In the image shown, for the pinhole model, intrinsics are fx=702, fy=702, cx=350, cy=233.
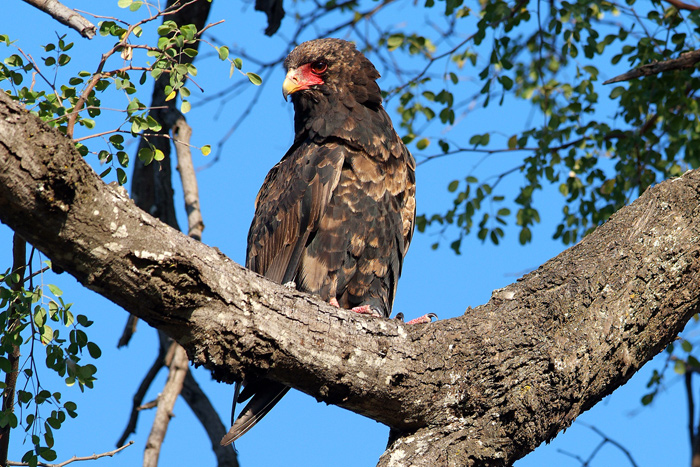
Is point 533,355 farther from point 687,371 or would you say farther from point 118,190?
point 687,371

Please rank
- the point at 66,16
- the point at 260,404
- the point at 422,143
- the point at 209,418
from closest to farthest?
1. the point at 66,16
2. the point at 260,404
3. the point at 209,418
4. the point at 422,143

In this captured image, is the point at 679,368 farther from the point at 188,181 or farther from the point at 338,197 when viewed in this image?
the point at 188,181

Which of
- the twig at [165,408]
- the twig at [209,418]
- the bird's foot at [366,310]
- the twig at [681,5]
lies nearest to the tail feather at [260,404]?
the bird's foot at [366,310]

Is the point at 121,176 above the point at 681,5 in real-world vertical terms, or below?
below

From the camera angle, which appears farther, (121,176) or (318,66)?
(318,66)

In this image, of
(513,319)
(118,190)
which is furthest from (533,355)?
(118,190)

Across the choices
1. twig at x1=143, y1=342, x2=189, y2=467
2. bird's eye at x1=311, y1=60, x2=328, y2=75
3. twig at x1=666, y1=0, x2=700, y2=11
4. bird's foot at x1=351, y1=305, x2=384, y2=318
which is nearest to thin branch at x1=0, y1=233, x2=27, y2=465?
twig at x1=143, y1=342, x2=189, y2=467

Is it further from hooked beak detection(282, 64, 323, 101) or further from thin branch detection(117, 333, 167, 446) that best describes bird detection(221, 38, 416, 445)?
thin branch detection(117, 333, 167, 446)

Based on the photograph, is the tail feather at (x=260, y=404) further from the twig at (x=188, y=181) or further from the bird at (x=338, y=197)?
the twig at (x=188, y=181)

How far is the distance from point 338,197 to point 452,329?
1538mm

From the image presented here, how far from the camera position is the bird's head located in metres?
4.57

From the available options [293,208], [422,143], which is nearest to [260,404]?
[293,208]

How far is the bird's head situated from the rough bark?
2.05 m

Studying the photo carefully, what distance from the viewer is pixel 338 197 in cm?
416
